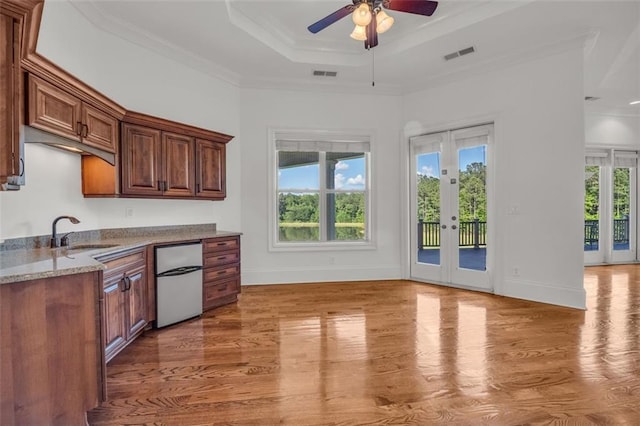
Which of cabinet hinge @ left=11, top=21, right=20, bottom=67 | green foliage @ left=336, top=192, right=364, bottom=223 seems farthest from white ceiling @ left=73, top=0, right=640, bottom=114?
cabinet hinge @ left=11, top=21, right=20, bottom=67

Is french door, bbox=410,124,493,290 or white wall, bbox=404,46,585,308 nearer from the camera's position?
white wall, bbox=404,46,585,308

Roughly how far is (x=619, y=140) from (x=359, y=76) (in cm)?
572

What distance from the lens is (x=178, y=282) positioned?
348 centimetres

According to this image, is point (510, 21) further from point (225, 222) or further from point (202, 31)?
point (225, 222)

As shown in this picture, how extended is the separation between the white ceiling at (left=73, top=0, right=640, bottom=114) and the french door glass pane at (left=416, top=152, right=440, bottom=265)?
1.22 meters

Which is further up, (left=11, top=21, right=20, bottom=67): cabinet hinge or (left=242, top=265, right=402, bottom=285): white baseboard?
(left=11, top=21, right=20, bottom=67): cabinet hinge

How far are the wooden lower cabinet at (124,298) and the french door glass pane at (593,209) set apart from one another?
312 inches

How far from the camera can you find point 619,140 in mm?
6652

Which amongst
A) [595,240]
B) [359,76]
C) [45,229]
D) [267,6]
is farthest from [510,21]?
[595,240]

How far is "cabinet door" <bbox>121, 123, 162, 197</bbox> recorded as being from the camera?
11.0ft

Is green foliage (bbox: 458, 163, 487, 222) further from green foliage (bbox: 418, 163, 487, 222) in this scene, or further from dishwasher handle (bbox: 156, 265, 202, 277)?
dishwasher handle (bbox: 156, 265, 202, 277)

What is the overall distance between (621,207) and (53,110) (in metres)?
9.19

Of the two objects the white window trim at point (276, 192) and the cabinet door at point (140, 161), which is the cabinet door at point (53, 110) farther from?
the white window trim at point (276, 192)

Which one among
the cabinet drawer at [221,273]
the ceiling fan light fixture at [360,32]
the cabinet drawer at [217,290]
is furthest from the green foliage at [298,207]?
the ceiling fan light fixture at [360,32]
